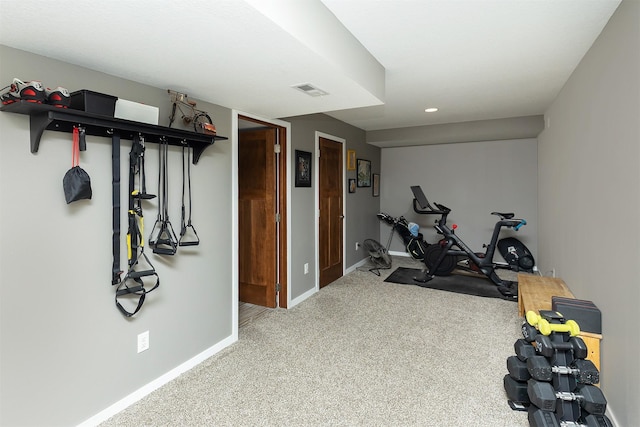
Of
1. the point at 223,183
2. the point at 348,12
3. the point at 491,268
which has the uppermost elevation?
the point at 348,12


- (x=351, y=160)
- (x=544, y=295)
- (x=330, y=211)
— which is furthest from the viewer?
(x=351, y=160)

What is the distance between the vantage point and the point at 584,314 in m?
2.11

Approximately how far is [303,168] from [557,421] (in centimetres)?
313

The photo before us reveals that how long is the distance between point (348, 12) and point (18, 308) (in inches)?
88.4

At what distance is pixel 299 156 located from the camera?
3.95m

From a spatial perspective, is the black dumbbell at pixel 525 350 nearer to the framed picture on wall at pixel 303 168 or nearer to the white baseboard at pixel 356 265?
the framed picture on wall at pixel 303 168

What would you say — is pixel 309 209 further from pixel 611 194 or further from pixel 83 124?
pixel 611 194

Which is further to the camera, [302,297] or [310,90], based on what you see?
[302,297]

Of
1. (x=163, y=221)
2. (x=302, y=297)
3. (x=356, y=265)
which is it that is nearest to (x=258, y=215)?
(x=302, y=297)

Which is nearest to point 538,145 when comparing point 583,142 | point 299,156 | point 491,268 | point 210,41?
point 491,268

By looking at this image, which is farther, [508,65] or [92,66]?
[508,65]

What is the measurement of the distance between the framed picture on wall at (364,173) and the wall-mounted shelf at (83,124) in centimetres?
359

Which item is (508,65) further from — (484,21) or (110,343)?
(110,343)

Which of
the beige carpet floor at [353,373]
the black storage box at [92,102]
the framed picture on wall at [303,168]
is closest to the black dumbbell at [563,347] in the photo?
the beige carpet floor at [353,373]
